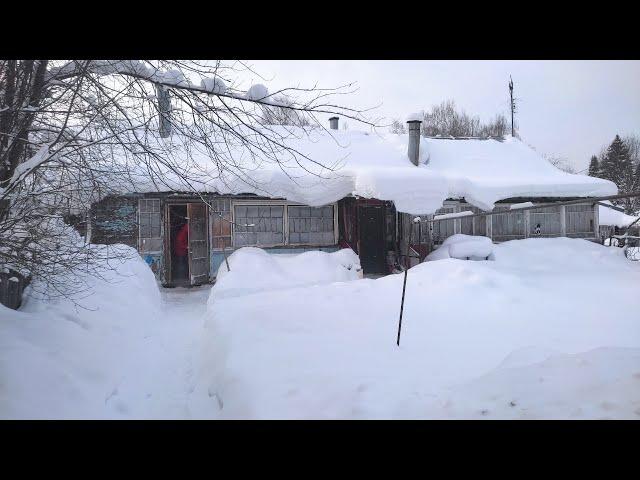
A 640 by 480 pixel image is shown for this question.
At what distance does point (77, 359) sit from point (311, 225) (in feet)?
29.0

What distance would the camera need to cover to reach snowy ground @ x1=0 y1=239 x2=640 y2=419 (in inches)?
116

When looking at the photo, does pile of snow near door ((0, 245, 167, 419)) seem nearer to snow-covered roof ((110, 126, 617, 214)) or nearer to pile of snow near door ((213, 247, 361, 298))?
pile of snow near door ((213, 247, 361, 298))

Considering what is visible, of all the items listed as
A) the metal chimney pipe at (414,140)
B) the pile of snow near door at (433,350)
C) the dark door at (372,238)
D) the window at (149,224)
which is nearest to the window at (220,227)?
the window at (149,224)

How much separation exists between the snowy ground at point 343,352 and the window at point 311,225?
4.11 meters

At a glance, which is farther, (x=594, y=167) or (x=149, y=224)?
(x=594, y=167)

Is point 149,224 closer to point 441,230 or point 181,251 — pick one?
point 181,251

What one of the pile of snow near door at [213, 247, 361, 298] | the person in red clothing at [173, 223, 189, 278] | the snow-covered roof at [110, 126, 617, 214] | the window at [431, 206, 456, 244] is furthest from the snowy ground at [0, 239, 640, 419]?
the window at [431, 206, 456, 244]

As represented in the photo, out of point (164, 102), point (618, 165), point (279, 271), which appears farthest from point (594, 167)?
point (164, 102)

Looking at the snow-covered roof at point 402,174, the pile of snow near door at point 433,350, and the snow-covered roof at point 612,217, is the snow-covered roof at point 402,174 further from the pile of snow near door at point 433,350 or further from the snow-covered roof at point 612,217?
the snow-covered roof at point 612,217

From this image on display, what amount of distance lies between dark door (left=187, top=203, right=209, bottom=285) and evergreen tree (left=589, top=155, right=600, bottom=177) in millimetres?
23308

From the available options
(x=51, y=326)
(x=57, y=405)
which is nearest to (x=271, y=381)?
(x=57, y=405)

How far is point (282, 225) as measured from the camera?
1240 cm

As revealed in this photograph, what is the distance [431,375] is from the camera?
358 cm

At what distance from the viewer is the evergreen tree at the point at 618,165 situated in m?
21.4
